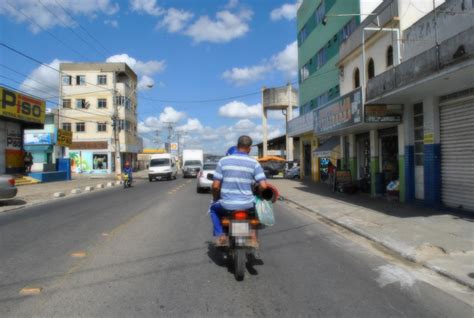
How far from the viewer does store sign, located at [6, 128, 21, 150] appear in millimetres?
31281

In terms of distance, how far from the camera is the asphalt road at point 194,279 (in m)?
4.82

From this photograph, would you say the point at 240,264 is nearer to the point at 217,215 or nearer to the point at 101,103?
the point at 217,215

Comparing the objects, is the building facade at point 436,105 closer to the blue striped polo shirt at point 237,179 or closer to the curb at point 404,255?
the curb at point 404,255

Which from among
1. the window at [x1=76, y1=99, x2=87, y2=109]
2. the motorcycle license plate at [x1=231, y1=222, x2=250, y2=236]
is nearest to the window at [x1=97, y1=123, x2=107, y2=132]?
the window at [x1=76, y1=99, x2=87, y2=109]

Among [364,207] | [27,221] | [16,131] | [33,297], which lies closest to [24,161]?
[16,131]

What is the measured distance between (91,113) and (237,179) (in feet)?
190

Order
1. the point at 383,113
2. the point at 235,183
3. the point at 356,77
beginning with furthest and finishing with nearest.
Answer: the point at 356,77 → the point at 383,113 → the point at 235,183

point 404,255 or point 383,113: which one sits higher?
point 383,113

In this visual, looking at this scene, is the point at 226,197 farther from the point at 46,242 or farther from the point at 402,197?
the point at 402,197

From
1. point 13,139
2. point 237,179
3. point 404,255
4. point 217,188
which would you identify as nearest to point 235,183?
point 237,179

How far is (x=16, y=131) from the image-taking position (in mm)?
32281

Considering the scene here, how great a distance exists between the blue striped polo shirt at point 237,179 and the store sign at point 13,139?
96.5ft

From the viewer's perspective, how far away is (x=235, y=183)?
617cm

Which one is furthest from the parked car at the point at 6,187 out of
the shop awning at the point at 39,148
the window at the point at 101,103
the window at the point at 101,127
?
the window at the point at 101,103
